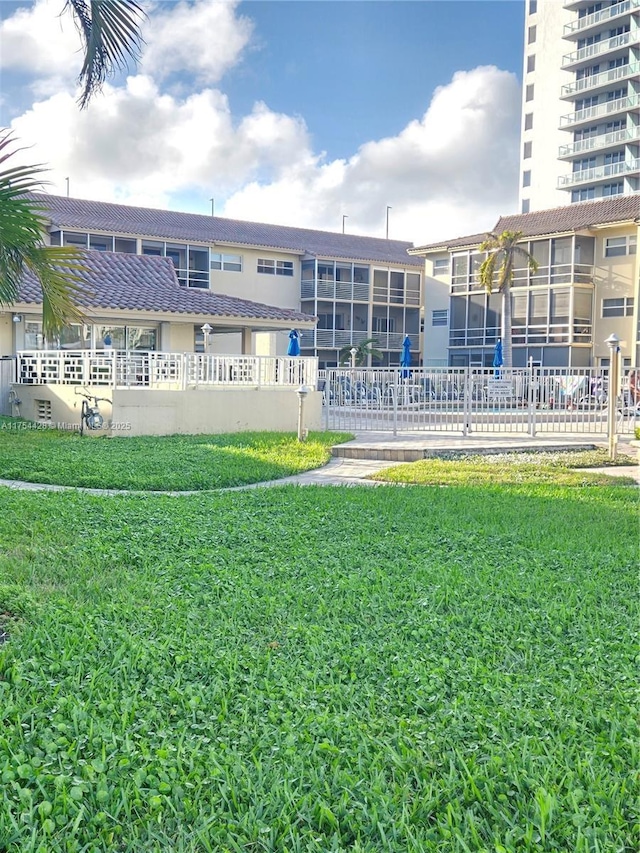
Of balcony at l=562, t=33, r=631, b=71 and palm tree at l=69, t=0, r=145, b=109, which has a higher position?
balcony at l=562, t=33, r=631, b=71

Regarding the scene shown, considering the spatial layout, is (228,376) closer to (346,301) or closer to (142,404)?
(142,404)

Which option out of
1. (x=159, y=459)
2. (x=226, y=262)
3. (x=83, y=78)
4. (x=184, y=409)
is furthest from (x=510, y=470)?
(x=226, y=262)

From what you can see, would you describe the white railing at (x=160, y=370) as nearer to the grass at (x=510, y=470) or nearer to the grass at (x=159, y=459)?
the grass at (x=159, y=459)

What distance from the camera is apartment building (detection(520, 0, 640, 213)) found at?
5053 centimetres

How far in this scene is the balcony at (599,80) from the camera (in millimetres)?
50219

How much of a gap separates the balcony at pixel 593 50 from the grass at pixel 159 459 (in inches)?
1760

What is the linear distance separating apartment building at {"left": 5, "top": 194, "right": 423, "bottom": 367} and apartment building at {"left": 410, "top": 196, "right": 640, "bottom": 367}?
6874 mm

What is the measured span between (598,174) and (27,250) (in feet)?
165

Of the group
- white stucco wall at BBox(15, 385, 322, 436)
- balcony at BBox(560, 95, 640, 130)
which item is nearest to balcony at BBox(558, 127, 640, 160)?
balcony at BBox(560, 95, 640, 130)

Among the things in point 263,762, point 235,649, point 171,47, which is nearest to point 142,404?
point 171,47

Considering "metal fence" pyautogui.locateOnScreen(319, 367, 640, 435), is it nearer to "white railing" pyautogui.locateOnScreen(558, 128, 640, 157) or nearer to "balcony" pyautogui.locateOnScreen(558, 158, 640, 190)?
"balcony" pyautogui.locateOnScreen(558, 158, 640, 190)

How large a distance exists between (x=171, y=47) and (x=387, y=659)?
11.1m

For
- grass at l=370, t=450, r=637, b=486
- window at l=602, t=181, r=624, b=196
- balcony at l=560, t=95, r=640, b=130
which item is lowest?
grass at l=370, t=450, r=637, b=486

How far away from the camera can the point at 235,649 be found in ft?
13.9
